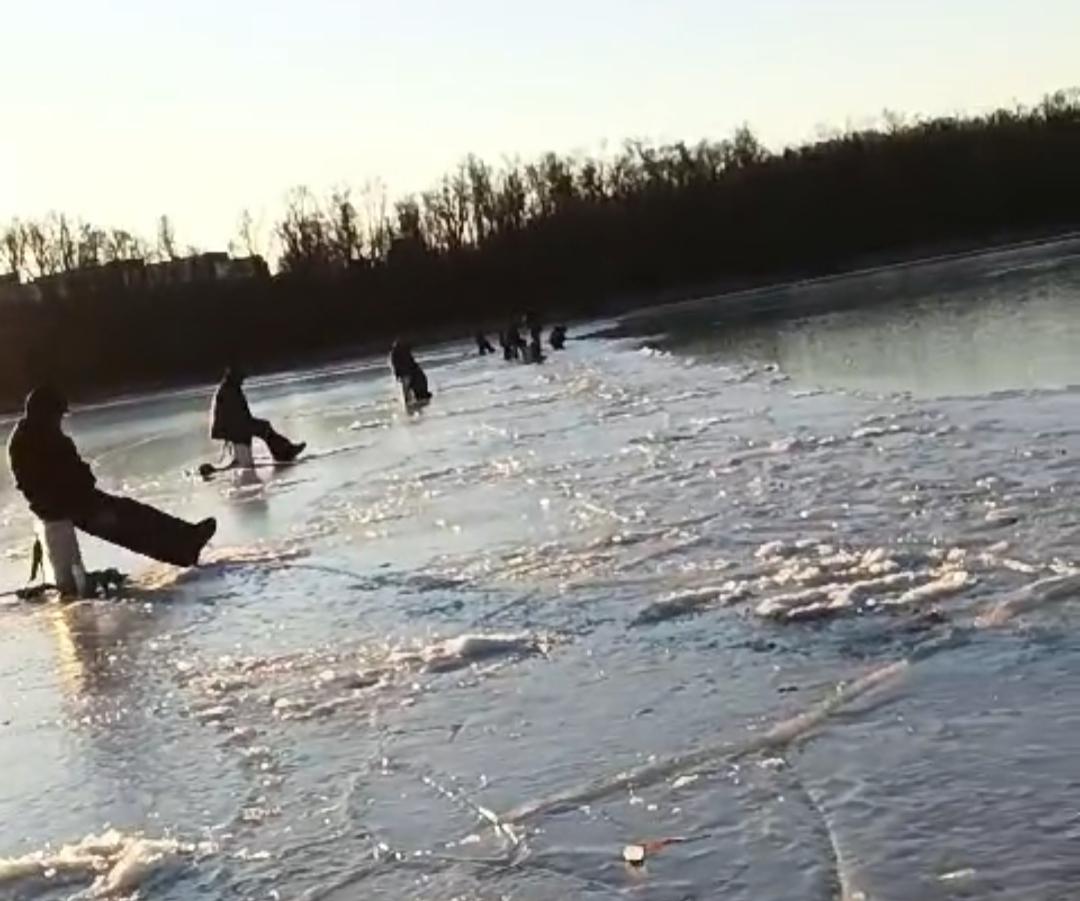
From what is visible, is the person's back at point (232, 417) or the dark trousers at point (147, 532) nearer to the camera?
the dark trousers at point (147, 532)

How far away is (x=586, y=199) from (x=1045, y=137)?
29.8 metres

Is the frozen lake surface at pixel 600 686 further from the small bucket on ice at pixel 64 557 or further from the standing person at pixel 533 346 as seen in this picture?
the standing person at pixel 533 346

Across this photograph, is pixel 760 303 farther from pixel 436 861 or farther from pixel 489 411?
pixel 436 861

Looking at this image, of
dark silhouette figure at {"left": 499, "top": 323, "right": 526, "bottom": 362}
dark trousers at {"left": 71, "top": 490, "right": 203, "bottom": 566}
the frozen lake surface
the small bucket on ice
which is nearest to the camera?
the frozen lake surface

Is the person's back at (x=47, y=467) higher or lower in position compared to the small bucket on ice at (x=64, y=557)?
higher

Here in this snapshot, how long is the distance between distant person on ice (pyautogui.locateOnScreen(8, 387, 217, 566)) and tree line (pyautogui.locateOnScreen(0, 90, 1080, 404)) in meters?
77.1

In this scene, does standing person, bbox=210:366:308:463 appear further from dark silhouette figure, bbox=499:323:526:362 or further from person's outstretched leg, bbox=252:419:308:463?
dark silhouette figure, bbox=499:323:526:362

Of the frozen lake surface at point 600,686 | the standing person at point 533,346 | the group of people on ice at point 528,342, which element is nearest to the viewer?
the frozen lake surface at point 600,686

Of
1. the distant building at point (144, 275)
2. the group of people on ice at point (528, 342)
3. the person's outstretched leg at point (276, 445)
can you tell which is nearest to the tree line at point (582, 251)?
Result: the distant building at point (144, 275)

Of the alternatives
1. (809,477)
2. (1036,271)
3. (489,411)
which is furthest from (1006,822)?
(1036,271)

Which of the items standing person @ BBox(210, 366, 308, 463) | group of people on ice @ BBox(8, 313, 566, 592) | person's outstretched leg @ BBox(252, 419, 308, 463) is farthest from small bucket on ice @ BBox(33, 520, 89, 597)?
person's outstretched leg @ BBox(252, 419, 308, 463)

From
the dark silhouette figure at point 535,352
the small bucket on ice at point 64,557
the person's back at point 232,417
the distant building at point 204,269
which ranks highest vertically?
the distant building at point 204,269

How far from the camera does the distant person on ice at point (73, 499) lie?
14234mm

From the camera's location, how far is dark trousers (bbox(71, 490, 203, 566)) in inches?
574
